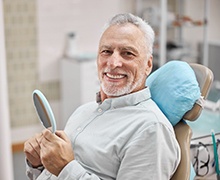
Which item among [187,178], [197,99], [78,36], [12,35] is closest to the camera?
[187,178]

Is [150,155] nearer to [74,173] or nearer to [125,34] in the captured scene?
[74,173]

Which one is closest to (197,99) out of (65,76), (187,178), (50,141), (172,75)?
(172,75)

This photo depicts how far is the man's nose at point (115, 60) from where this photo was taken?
5.29ft

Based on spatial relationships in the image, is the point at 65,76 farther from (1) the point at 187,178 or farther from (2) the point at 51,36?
(1) the point at 187,178

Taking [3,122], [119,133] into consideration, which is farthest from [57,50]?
[119,133]

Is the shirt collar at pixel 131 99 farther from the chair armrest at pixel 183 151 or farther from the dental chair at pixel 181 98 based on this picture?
the chair armrest at pixel 183 151

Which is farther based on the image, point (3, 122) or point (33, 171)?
point (3, 122)

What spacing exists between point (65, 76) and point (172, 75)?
257 cm

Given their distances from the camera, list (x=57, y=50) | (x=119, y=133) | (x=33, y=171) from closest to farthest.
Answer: (x=119, y=133) < (x=33, y=171) < (x=57, y=50)

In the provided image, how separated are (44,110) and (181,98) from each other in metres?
0.54

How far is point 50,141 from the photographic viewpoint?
1.53 meters

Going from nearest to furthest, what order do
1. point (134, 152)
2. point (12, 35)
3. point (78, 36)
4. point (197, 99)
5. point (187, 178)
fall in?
point (134, 152)
point (187, 178)
point (197, 99)
point (12, 35)
point (78, 36)

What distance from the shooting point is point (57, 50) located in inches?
167

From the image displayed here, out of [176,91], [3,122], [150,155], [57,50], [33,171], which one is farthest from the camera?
[57,50]
